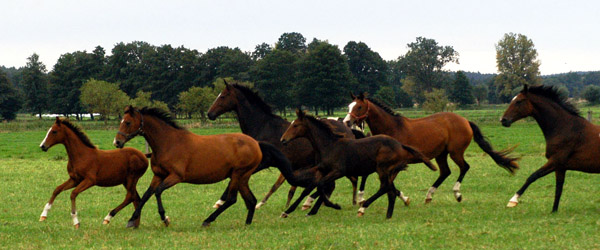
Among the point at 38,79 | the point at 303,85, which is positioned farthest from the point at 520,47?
the point at 38,79

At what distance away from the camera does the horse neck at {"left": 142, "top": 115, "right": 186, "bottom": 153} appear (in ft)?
28.8

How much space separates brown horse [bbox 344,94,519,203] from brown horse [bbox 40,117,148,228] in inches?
148

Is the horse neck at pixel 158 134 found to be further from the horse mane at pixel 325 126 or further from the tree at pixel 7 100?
the tree at pixel 7 100

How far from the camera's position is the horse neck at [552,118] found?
9381mm

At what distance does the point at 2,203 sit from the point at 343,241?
7.85 meters

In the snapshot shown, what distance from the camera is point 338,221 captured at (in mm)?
9133

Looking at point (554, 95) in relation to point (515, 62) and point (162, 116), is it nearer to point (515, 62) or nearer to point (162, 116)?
point (162, 116)

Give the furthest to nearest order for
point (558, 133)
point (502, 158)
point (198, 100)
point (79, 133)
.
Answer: point (198, 100) < point (502, 158) < point (79, 133) < point (558, 133)

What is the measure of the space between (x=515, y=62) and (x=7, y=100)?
67727 mm

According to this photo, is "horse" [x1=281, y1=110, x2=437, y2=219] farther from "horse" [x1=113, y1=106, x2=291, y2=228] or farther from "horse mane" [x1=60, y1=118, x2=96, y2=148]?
"horse mane" [x1=60, y1=118, x2=96, y2=148]

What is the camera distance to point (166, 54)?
85750 mm

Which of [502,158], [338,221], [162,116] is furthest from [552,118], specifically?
[162,116]

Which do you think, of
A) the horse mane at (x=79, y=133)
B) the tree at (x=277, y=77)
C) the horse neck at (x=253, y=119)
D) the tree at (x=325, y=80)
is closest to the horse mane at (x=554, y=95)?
the horse neck at (x=253, y=119)

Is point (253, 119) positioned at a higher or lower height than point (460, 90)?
higher
